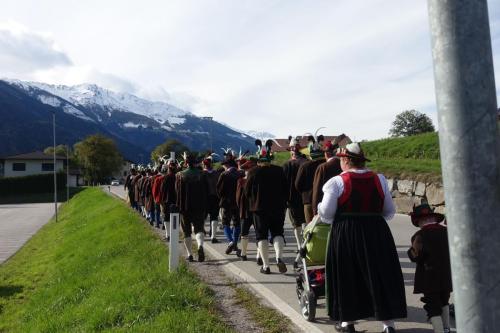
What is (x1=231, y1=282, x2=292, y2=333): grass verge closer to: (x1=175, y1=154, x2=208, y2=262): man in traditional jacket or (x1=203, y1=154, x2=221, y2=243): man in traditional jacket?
(x1=175, y1=154, x2=208, y2=262): man in traditional jacket

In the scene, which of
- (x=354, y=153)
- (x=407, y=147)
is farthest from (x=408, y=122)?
(x=354, y=153)

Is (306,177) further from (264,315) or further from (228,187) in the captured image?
(264,315)

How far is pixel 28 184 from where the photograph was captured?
75.1 metres

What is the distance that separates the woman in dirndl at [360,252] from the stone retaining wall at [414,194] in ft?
35.2

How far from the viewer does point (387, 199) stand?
4.79 meters

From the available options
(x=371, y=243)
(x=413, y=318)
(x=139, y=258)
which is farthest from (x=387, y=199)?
(x=139, y=258)

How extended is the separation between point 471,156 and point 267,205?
6.62 metres

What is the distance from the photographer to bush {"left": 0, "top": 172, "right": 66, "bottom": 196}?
239 ft

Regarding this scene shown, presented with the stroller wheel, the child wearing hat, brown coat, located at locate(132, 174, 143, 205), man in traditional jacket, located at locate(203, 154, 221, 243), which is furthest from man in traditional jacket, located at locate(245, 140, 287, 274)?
brown coat, located at locate(132, 174, 143, 205)

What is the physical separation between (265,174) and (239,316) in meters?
2.97

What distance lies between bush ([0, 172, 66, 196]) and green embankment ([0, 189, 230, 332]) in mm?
61978

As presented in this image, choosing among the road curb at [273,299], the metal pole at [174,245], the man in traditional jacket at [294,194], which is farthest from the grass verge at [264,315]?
the man in traditional jacket at [294,194]

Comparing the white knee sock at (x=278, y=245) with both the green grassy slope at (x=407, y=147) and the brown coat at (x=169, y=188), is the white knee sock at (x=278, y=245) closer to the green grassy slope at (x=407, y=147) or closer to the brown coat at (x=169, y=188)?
the brown coat at (x=169, y=188)

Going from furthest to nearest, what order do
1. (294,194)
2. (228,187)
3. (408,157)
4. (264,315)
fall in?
(408,157) → (228,187) → (294,194) → (264,315)
